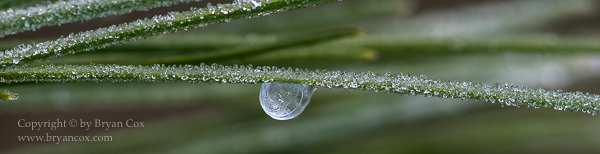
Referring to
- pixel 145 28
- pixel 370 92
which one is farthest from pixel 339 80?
pixel 370 92

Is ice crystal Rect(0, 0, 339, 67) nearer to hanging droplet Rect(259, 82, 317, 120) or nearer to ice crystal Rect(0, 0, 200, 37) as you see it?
ice crystal Rect(0, 0, 200, 37)

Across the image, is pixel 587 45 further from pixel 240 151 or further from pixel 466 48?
pixel 240 151

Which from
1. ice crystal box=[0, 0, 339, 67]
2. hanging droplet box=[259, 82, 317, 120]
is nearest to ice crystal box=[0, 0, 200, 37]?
ice crystal box=[0, 0, 339, 67]

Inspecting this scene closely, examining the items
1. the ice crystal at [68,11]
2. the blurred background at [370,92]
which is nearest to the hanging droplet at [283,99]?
the blurred background at [370,92]

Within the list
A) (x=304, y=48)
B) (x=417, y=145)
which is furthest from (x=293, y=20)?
(x=417, y=145)

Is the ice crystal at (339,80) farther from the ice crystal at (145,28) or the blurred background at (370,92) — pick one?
the blurred background at (370,92)
